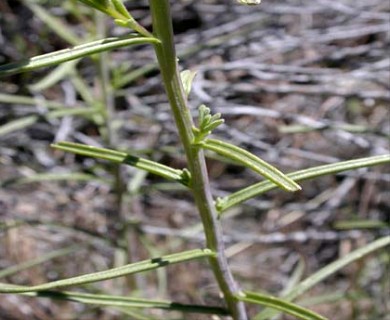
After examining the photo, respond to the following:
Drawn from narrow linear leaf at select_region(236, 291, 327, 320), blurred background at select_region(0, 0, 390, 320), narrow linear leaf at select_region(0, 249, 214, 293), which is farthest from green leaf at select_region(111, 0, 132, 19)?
blurred background at select_region(0, 0, 390, 320)

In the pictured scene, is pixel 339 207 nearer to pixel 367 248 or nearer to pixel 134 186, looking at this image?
pixel 134 186

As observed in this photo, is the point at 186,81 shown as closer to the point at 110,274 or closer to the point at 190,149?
the point at 190,149

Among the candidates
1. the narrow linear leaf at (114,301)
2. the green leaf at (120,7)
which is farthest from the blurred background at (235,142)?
the green leaf at (120,7)

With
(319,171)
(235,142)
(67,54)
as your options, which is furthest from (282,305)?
(235,142)

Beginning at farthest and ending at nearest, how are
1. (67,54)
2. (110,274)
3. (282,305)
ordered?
1. (282,305)
2. (110,274)
3. (67,54)

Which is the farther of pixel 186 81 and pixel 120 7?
pixel 186 81

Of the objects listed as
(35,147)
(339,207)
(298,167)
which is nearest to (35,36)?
(35,147)
